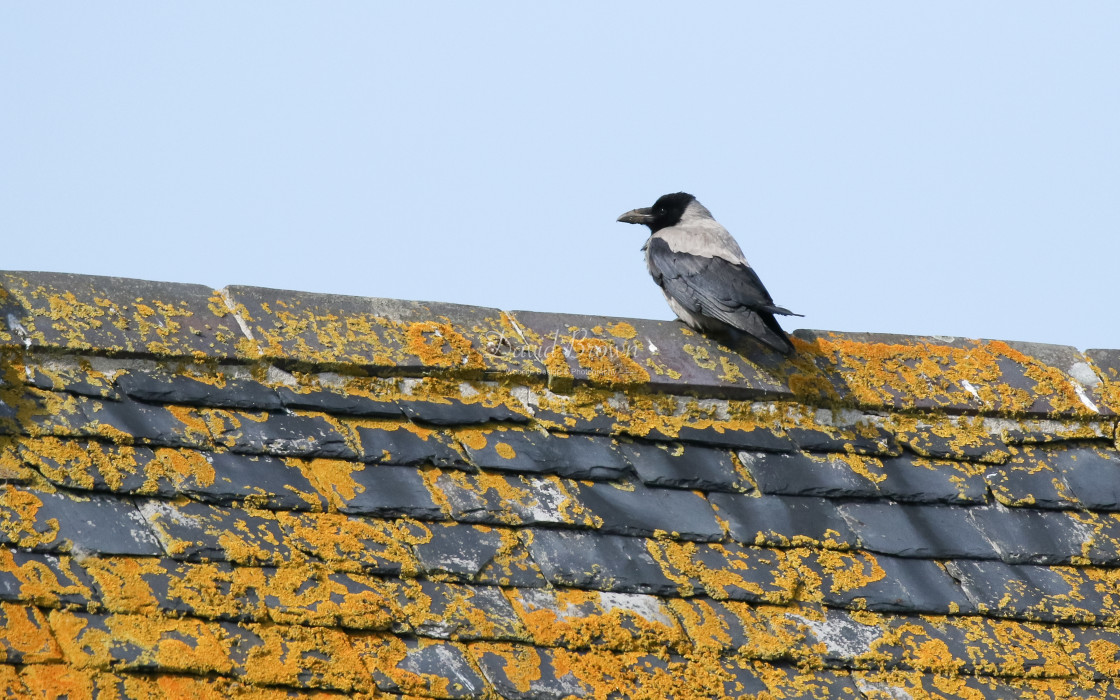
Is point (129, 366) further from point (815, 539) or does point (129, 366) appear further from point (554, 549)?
point (815, 539)

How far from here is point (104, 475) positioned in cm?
273

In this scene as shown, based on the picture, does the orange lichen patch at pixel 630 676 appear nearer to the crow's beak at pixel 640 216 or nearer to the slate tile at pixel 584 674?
the slate tile at pixel 584 674

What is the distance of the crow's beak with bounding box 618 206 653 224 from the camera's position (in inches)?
265

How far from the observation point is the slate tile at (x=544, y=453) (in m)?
3.18

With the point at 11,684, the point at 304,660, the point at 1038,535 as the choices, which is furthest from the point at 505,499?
the point at 1038,535

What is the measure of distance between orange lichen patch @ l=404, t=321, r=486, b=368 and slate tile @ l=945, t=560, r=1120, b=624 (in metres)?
1.45

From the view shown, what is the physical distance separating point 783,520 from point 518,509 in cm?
73

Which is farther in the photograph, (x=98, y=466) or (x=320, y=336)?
(x=320, y=336)

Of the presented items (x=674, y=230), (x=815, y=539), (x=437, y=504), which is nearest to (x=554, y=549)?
(x=437, y=504)

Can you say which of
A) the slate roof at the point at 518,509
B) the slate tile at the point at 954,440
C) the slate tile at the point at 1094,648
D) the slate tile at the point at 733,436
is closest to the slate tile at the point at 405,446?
the slate roof at the point at 518,509

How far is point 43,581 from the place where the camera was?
94.0 inches

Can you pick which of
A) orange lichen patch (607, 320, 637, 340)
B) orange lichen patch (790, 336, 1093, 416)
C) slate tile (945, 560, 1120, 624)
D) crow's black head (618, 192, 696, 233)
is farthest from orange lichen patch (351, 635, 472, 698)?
crow's black head (618, 192, 696, 233)

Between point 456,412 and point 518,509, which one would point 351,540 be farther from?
point 456,412

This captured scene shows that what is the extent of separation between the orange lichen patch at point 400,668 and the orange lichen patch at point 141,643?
276mm
